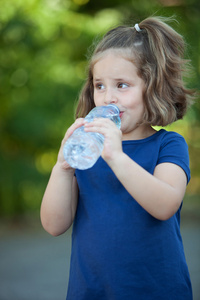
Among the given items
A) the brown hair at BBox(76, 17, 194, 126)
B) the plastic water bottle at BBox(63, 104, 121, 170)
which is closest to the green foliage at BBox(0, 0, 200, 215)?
the brown hair at BBox(76, 17, 194, 126)

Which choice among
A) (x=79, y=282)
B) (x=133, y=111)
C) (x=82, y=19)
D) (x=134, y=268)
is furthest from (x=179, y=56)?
(x=82, y=19)

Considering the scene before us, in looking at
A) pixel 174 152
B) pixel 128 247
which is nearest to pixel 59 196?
pixel 128 247

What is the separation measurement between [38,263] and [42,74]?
2.87 metres

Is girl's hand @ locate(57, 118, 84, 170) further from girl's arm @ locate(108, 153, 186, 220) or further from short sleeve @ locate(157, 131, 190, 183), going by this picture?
short sleeve @ locate(157, 131, 190, 183)

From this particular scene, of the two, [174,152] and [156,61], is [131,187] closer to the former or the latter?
[174,152]

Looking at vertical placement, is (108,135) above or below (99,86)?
below

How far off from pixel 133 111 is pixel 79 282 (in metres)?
0.76

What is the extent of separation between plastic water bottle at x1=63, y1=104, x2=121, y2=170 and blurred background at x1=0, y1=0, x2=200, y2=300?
476 cm

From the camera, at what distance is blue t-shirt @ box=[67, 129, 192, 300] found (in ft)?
5.47

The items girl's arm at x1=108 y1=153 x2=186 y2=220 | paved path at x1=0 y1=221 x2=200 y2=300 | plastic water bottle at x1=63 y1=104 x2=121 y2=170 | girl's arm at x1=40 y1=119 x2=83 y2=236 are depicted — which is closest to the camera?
girl's arm at x1=108 y1=153 x2=186 y2=220

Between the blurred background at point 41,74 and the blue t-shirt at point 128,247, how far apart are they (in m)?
4.73

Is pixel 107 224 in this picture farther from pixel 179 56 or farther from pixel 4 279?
pixel 4 279

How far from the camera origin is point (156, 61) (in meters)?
1.87

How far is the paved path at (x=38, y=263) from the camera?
442cm
